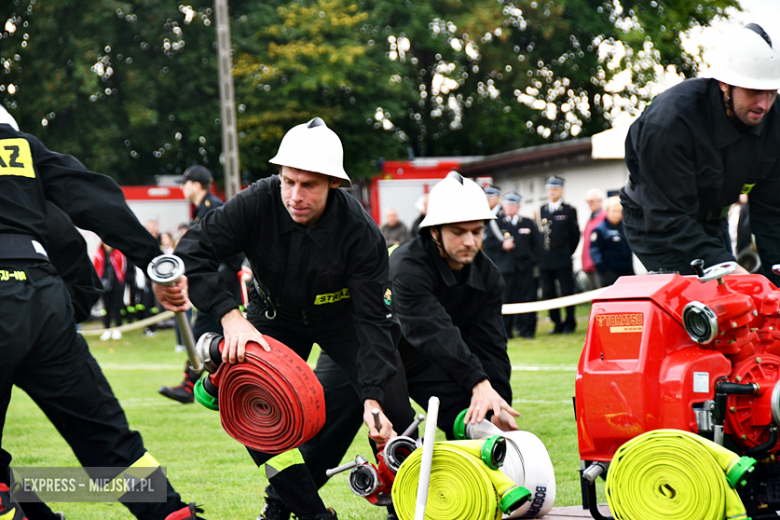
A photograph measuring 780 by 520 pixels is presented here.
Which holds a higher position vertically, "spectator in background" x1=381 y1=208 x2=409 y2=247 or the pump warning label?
the pump warning label

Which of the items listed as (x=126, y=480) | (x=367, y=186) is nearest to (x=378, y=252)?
(x=126, y=480)

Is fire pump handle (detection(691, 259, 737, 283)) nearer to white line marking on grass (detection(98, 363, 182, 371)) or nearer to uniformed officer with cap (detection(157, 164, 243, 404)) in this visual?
uniformed officer with cap (detection(157, 164, 243, 404))

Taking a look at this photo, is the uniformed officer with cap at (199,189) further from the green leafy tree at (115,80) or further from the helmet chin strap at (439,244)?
the green leafy tree at (115,80)

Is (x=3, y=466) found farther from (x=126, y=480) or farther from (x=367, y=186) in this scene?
(x=367, y=186)

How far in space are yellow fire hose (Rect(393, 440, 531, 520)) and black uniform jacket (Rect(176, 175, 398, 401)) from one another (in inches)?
18.0

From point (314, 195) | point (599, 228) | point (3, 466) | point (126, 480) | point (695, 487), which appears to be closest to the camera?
point (695, 487)

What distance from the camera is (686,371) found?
3.69 meters

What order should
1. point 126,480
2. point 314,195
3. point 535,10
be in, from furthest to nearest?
point 535,10, point 314,195, point 126,480

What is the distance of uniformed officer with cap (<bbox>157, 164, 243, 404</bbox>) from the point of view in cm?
916

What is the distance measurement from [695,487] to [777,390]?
1.67ft

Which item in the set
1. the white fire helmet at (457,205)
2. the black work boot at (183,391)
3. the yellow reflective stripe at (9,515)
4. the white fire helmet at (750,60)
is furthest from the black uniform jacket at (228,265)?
the white fire helmet at (750,60)

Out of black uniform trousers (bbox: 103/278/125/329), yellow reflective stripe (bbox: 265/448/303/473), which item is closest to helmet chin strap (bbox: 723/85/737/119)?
yellow reflective stripe (bbox: 265/448/303/473)

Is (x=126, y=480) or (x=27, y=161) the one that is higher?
(x=27, y=161)

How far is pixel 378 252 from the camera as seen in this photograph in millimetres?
4461
